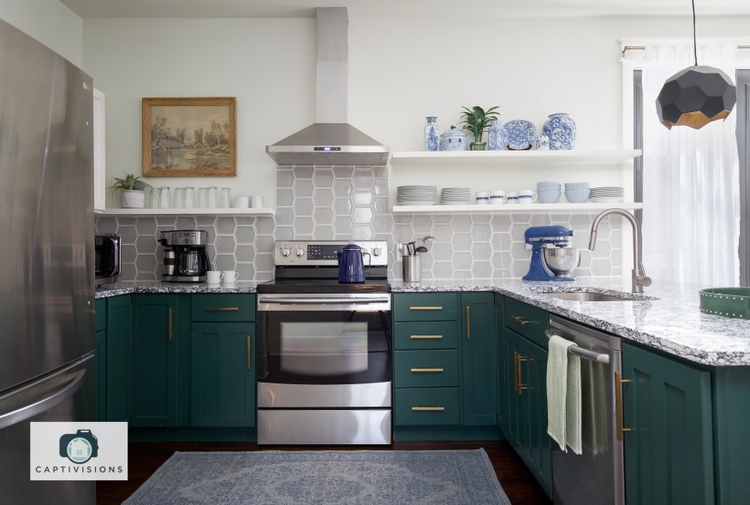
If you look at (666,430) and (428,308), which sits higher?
(428,308)

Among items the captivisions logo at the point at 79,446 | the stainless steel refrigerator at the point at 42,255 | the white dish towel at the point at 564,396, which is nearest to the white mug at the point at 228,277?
the stainless steel refrigerator at the point at 42,255

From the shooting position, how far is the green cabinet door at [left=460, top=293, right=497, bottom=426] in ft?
9.48

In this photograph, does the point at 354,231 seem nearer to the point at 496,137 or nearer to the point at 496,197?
the point at 496,197

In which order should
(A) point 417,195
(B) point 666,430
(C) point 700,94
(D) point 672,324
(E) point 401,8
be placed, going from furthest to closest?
(E) point 401,8 < (A) point 417,195 < (C) point 700,94 < (D) point 672,324 < (B) point 666,430

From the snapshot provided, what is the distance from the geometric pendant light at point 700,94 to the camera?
1922 millimetres

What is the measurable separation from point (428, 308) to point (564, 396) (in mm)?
1277

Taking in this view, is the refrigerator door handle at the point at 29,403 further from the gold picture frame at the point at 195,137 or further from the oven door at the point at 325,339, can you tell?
the gold picture frame at the point at 195,137

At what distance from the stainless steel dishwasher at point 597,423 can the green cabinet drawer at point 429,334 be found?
3.72 feet

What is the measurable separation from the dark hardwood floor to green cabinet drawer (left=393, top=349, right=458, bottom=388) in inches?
13.6

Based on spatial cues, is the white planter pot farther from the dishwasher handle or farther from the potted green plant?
the dishwasher handle

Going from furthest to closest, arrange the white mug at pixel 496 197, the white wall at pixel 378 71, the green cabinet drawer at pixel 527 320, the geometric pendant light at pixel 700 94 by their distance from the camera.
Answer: the white wall at pixel 378 71
the white mug at pixel 496 197
the green cabinet drawer at pixel 527 320
the geometric pendant light at pixel 700 94

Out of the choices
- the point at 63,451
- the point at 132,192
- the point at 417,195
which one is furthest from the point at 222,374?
the point at 417,195

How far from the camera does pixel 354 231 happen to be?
11.5 ft

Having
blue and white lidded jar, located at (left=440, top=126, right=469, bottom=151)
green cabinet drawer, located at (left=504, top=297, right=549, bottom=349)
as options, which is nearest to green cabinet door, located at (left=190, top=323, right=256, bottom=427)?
green cabinet drawer, located at (left=504, top=297, right=549, bottom=349)
